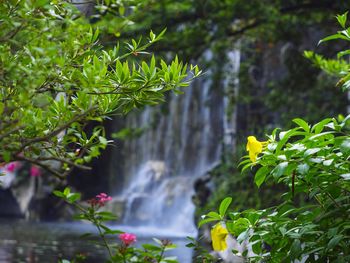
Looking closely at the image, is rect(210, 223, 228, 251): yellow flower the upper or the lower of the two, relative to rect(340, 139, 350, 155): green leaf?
lower

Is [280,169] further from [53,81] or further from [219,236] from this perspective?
[53,81]

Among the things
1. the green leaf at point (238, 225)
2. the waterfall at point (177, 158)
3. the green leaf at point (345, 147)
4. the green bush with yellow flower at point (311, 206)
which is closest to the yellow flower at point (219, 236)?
the green bush with yellow flower at point (311, 206)

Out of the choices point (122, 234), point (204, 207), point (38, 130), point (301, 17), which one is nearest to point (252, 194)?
point (204, 207)

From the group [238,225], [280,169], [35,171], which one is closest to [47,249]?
[238,225]

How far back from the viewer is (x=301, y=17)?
981 centimetres

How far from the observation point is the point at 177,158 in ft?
55.8

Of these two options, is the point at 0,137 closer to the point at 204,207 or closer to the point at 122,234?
the point at 122,234

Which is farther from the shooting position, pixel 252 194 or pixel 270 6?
pixel 252 194

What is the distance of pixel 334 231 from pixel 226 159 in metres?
9.06

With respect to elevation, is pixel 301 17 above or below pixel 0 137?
above

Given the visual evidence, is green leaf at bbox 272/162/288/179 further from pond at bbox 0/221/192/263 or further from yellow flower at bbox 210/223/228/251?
pond at bbox 0/221/192/263

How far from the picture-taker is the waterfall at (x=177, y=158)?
14625 mm

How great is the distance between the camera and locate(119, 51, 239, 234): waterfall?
14.6 m

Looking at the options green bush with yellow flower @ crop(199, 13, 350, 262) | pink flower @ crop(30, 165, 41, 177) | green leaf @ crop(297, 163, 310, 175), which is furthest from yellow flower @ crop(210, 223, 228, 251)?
pink flower @ crop(30, 165, 41, 177)
